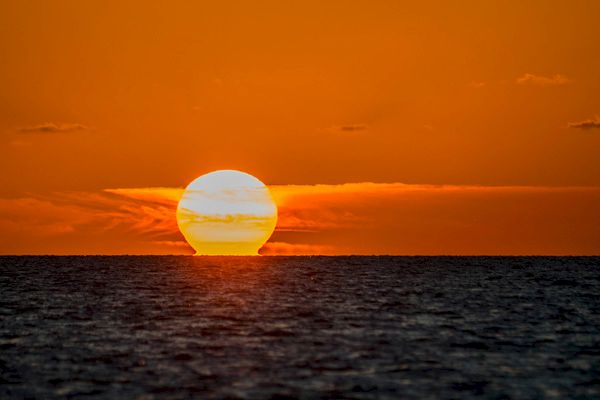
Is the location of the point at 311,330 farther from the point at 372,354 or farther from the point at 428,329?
the point at 372,354

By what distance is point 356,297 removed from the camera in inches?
2859

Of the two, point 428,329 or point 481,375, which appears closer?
point 481,375

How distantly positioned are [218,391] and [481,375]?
983 cm

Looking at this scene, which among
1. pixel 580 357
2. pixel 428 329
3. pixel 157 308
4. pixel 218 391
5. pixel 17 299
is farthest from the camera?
pixel 17 299

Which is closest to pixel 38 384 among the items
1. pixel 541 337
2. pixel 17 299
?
pixel 541 337

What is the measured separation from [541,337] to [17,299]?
44.6 m

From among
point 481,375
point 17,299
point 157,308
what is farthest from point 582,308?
point 17,299

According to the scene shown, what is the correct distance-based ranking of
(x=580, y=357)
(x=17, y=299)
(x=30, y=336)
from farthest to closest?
(x=17, y=299) → (x=30, y=336) → (x=580, y=357)

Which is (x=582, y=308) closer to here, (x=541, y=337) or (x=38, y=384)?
(x=541, y=337)

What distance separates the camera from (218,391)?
91.6 feet

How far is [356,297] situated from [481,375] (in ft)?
136

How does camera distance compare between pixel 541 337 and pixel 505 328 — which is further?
pixel 505 328

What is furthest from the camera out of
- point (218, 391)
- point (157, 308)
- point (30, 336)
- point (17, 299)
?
point (17, 299)

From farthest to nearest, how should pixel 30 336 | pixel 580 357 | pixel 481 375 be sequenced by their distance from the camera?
1. pixel 30 336
2. pixel 580 357
3. pixel 481 375
